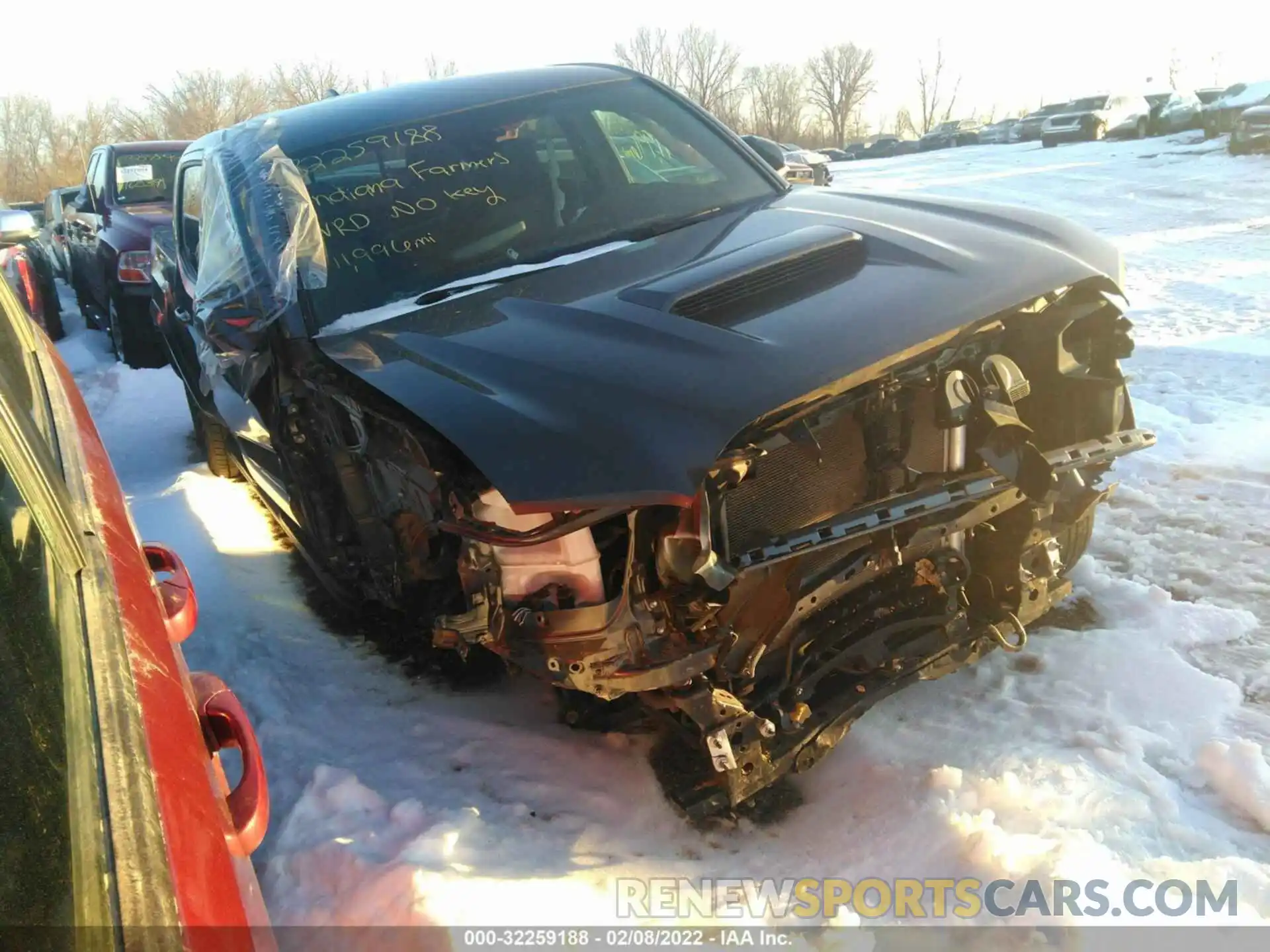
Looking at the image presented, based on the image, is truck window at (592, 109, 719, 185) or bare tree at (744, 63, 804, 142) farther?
bare tree at (744, 63, 804, 142)

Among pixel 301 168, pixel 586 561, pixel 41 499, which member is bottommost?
pixel 586 561

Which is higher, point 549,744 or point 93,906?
point 93,906

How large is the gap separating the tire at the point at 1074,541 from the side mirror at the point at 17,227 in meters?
5.63

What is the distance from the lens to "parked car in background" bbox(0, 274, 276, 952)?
3.38ft

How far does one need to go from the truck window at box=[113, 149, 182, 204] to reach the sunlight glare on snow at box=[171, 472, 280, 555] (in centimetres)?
417

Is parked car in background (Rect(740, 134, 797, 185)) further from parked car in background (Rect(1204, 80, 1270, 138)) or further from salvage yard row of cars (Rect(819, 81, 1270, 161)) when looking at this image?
parked car in background (Rect(1204, 80, 1270, 138))

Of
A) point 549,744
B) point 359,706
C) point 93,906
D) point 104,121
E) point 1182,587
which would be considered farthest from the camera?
point 104,121

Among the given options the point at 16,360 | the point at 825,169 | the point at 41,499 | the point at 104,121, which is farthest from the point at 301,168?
the point at 104,121

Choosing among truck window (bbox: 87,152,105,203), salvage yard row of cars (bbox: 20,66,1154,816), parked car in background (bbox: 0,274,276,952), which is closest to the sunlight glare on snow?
salvage yard row of cars (bbox: 20,66,1154,816)

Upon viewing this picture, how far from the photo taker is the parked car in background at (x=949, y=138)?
38062 mm

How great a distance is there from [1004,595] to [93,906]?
242 cm

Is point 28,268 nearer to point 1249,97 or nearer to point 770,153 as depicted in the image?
point 770,153

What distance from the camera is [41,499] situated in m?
1.47

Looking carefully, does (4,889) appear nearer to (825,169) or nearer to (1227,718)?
(1227,718)
